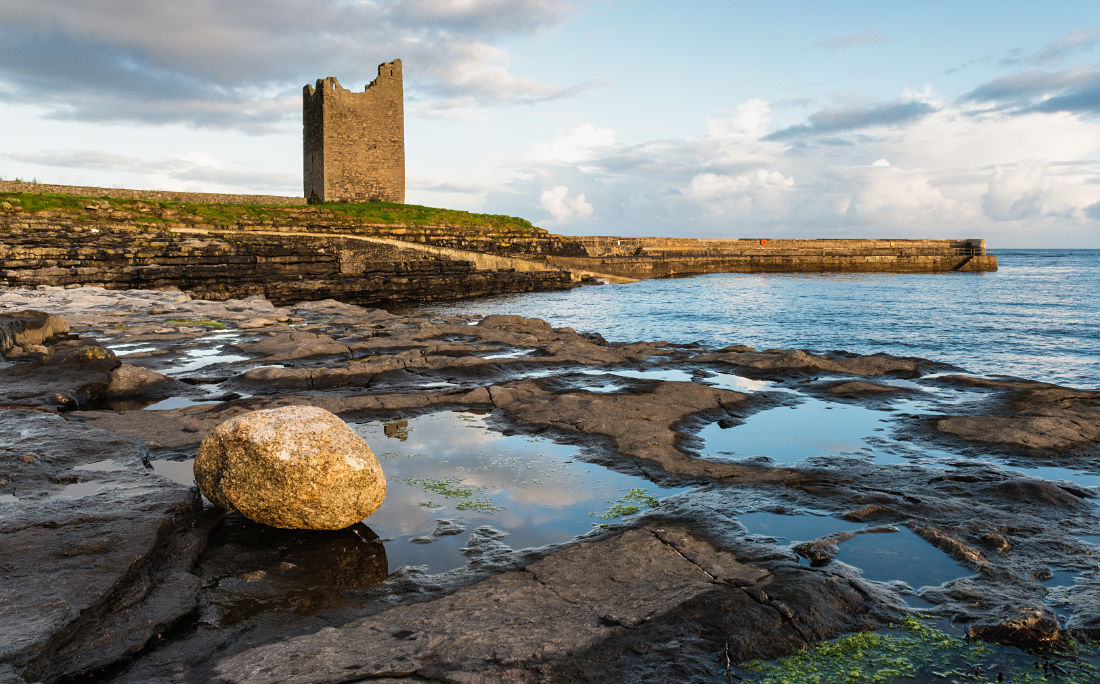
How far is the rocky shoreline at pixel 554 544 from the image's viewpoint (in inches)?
112

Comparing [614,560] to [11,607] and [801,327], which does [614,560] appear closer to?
[11,607]

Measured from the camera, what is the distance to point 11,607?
9.70 ft

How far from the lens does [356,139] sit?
44.4 metres

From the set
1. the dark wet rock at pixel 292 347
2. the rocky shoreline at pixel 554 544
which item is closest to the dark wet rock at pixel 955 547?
the rocky shoreline at pixel 554 544

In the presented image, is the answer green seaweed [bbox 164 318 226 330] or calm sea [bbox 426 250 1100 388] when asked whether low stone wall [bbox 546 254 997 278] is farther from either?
green seaweed [bbox 164 318 226 330]

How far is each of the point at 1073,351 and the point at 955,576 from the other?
14.1 metres

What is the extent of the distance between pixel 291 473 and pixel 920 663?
130 inches

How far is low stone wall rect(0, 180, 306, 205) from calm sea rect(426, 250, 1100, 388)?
56.2 feet

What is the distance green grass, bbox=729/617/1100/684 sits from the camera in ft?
8.82

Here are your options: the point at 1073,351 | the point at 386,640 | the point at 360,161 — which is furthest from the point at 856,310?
the point at 360,161

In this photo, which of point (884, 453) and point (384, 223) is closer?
point (884, 453)

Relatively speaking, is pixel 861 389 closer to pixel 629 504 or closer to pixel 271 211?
pixel 629 504

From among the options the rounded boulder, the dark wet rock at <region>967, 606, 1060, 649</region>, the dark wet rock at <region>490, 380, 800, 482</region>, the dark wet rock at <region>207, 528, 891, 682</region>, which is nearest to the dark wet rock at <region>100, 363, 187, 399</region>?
the dark wet rock at <region>490, 380, 800, 482</region>

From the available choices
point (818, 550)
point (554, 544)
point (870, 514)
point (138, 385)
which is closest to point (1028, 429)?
point (870, 514)
